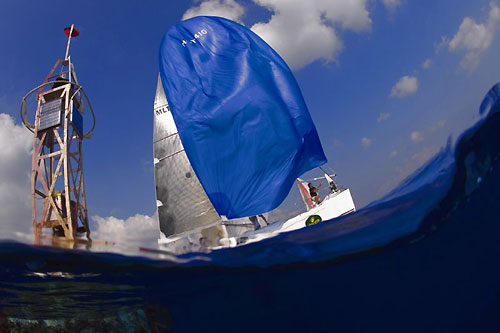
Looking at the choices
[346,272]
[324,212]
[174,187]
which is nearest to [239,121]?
[324,212]

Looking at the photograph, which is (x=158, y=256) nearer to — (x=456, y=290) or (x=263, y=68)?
(x=456, y=290)

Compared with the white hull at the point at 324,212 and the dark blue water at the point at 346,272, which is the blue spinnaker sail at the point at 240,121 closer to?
the white hull at the point at 324,212

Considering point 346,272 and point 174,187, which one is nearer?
point 346,272

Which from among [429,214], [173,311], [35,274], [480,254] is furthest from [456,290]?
[35,274]

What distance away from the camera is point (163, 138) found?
13.9 metres

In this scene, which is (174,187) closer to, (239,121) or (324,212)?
(239,121)

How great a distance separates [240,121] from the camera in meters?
8.87

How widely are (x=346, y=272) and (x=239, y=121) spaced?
17.2ft

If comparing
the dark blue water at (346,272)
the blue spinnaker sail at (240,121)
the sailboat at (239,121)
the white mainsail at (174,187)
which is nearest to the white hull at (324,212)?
the sailboat at (239,121)

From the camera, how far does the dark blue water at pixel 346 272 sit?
4.60 metres

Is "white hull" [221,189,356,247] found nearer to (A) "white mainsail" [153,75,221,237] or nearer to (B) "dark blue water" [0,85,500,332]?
(B) "dark blue water" [0,85,500,332]

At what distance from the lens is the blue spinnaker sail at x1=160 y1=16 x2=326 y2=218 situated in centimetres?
866

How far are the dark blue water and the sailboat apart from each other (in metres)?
2.15

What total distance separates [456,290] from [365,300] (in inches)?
61.8
